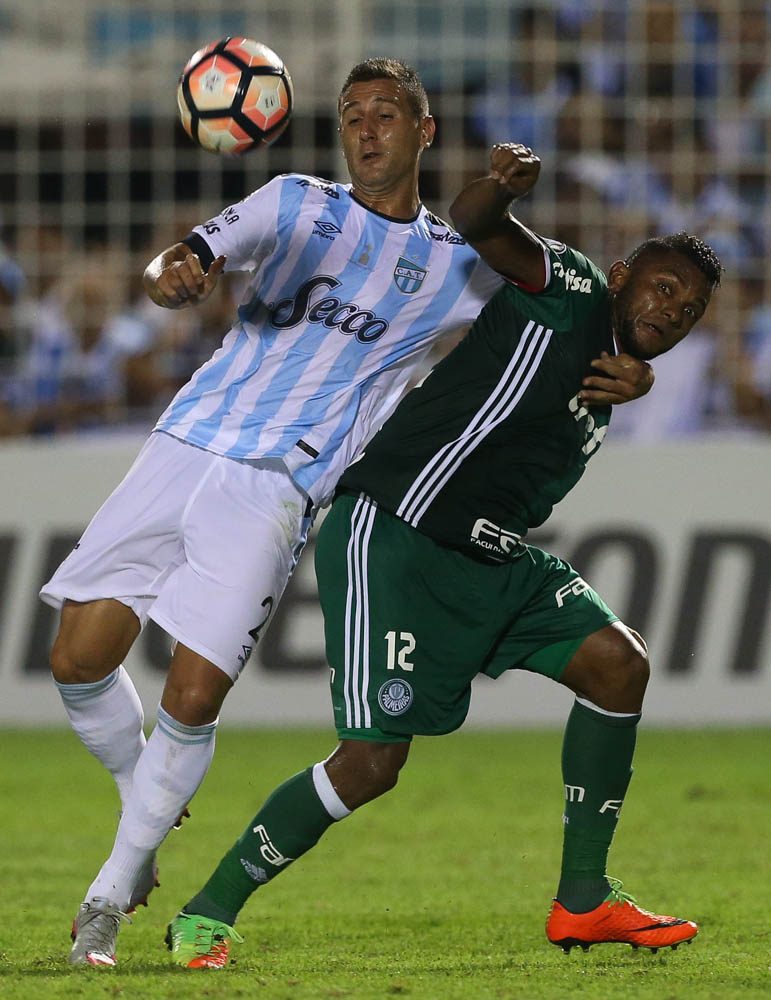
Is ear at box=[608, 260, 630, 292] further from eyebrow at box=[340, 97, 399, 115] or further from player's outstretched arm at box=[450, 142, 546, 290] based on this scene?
eyebrow at box=[340, 97, 399, 115]

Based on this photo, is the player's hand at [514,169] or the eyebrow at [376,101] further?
the eyebrow at [376,101]

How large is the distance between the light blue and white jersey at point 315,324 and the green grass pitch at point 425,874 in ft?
4.32

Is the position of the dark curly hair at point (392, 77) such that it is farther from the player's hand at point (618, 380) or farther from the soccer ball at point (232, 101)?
the player's hand at point (618, 380)

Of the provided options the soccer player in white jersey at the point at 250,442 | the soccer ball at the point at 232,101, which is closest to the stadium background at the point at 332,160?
the soccer ball at the point at 232,101

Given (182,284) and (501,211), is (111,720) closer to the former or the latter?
(182,284)

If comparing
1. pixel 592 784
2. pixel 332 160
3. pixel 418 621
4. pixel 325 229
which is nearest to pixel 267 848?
pixel 418 621

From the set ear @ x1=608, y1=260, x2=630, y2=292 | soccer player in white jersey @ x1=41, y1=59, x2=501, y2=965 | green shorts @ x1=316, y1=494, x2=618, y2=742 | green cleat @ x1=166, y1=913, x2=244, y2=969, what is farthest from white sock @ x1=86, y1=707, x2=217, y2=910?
ear @ x1=608, y1=260, x2=630, y2=292

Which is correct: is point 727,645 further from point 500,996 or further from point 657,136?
point 500,996

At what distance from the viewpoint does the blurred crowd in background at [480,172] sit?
10633 mm

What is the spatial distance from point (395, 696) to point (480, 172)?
22.8ft

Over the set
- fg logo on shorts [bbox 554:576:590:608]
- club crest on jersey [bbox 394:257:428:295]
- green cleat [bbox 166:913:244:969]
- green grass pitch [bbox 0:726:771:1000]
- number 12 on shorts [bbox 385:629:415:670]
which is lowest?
green grass pitch [bbox 0:726:771:1000]

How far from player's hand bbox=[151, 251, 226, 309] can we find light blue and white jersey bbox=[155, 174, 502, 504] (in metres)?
0.29

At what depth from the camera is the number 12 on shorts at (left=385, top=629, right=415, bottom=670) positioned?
4543mm

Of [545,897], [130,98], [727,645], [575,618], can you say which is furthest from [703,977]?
[130,98]
